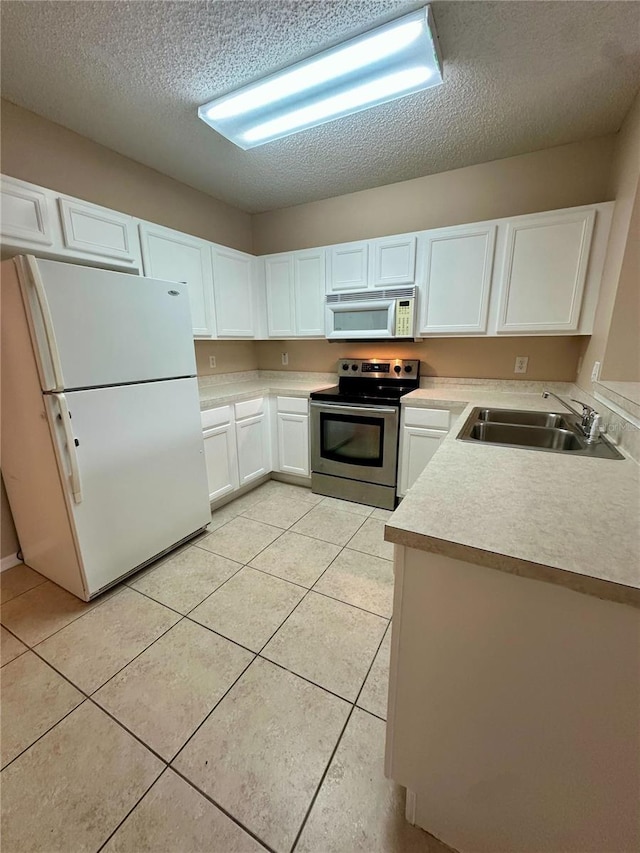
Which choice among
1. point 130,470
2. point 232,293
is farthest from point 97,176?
point 130,470

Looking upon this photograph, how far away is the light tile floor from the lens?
999 mm

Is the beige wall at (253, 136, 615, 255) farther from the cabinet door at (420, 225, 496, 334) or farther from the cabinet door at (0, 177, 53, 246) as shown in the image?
the cabinet door at (0, 177, 53, 246)

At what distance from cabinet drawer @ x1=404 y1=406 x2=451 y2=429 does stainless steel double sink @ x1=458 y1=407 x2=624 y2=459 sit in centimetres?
35

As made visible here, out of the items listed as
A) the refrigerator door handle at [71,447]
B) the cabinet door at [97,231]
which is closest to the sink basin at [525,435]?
the refrigerator door handle at [71,447]

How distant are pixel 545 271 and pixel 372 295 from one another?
118 centimetres

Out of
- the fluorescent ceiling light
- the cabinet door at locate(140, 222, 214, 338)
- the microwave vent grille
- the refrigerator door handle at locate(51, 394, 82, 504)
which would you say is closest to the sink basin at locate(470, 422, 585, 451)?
the microwave vent grille

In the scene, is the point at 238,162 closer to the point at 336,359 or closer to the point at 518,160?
the point at 336,359

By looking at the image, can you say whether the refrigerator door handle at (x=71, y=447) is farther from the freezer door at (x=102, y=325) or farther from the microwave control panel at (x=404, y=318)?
the microwave control panel at (x=404, y=318)

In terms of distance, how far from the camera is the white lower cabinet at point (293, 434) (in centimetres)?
305

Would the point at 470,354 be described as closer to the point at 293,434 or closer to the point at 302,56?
the point at 293,434

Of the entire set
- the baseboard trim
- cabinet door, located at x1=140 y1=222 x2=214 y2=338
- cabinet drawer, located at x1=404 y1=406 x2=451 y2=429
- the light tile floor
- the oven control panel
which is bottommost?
the light tile floor

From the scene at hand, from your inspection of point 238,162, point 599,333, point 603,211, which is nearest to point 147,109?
point 238,162

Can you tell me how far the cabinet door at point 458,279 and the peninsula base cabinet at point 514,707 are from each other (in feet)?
7.25

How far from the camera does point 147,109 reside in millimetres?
1896
